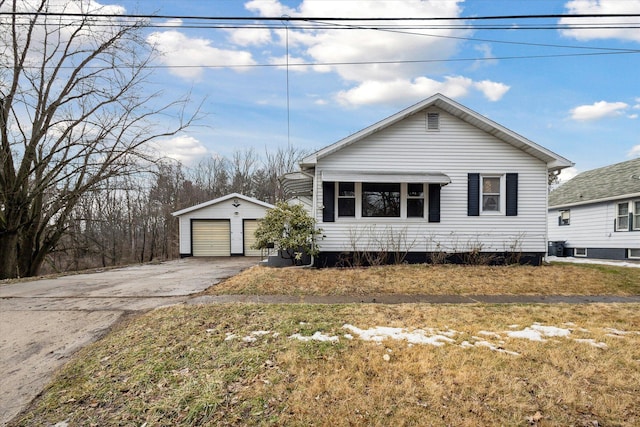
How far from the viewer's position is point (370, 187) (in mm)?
10422

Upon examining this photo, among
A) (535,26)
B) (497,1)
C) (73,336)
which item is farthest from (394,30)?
(73,336)

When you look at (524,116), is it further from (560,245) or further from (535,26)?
(535,26)

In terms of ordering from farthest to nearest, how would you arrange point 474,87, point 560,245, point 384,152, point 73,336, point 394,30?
point 560,245
point 474,87
point 384,152
point 394,30
point 73,336

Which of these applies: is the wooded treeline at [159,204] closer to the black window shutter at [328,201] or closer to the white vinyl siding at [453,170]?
the black window shutter at [328,201]

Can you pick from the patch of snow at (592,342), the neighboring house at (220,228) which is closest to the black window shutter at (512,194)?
the patch of snow at (592,342)

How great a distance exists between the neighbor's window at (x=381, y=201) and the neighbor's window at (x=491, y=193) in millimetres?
2852

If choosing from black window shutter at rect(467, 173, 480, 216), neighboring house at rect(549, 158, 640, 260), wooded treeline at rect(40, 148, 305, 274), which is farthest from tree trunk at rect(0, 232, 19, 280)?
neighboring house at rect(549, 158, 640, 260)

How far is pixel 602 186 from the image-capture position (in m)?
16.4

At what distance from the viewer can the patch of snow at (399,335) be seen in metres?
4.03

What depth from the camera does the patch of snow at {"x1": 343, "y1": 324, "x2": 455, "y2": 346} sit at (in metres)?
4.03

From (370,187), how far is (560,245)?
14309 mm

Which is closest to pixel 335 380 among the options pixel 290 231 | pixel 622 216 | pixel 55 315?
pixel 55 315

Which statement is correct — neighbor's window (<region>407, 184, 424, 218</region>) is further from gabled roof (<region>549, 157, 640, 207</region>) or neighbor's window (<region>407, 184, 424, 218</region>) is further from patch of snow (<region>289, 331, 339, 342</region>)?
gabled roof (<region>549, 157, 640, 207</region>)

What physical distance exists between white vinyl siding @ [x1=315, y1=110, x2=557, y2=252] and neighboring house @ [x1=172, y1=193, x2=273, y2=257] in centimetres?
1006
